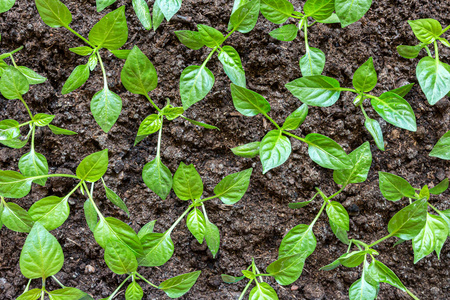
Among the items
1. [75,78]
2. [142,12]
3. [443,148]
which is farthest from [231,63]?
[443,148]

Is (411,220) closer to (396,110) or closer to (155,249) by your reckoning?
(396,110)

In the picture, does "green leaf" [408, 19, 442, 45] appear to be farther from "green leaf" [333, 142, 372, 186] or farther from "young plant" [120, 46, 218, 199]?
"young plant" [120, 46, 218, 199]

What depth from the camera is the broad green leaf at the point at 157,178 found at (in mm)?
922

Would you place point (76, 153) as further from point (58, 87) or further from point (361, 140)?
point (361, 140)

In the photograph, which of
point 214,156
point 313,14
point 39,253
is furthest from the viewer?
point 214,156

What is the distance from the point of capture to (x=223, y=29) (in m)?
1.04

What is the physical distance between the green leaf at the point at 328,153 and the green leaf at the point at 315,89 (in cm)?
9

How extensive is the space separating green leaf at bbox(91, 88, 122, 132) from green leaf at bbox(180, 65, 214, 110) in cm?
18

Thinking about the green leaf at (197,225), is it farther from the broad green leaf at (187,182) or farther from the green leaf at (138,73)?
the green leaf at (138,73)

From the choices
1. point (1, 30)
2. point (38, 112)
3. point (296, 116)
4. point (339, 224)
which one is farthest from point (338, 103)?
point (1, 30)

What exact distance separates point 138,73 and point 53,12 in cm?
25

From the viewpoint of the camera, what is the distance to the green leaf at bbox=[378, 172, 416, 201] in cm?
91

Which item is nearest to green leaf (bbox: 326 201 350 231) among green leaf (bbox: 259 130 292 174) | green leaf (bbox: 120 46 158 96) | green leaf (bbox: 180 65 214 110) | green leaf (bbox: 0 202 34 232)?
green leaf (bbox: 259 130 292 174)

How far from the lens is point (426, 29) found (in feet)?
3.00
